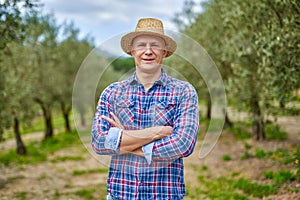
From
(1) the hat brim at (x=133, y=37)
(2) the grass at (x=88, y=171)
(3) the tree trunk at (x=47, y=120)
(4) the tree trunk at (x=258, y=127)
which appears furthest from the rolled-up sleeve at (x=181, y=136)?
(3) the tree trunk at (x=47, y=120)

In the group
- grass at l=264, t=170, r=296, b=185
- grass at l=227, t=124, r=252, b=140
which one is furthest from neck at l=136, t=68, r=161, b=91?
grass at l=227, t=124, r=252, b=140

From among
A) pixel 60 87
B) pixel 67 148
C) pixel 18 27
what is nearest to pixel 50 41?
pixel 60 87

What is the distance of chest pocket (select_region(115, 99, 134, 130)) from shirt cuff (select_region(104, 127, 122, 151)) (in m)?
0.14

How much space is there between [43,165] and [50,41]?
46.5 ft

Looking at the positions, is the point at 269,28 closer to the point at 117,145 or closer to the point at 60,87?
the point at 117,145

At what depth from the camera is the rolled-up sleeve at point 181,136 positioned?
3252mm

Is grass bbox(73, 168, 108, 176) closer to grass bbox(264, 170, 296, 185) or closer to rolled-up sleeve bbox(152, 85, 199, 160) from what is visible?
grass bbox(264, 170, 296, 185)

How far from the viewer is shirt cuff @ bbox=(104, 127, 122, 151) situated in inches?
129

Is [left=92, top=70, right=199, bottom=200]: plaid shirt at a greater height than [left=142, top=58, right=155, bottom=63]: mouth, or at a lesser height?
lesser

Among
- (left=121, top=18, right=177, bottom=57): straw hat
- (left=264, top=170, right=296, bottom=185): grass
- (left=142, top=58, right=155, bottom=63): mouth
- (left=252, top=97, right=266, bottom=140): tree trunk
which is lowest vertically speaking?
(left=264, top=170, right=296, bottom=185): grass

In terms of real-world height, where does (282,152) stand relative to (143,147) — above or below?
below

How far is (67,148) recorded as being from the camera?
25875mm

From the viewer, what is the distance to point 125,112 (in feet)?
11.2

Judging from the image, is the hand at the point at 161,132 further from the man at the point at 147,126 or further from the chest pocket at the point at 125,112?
the chest pocket at the point at 125,112
